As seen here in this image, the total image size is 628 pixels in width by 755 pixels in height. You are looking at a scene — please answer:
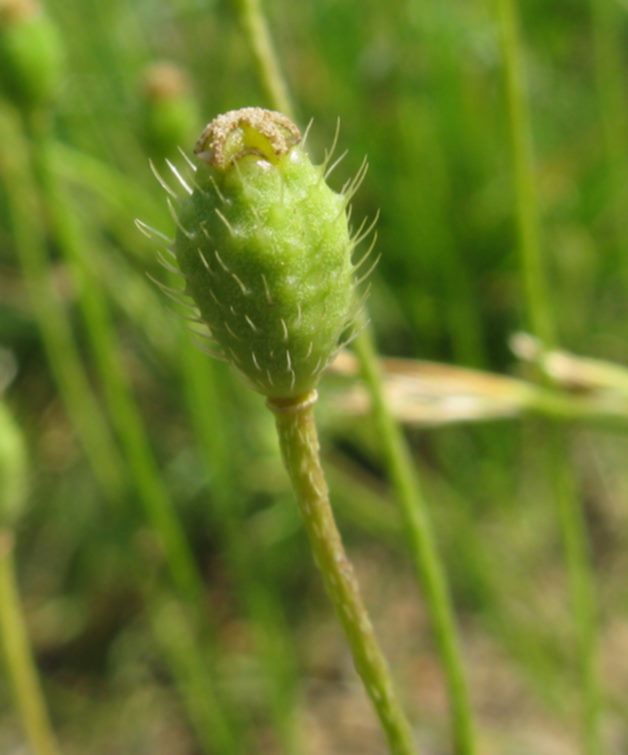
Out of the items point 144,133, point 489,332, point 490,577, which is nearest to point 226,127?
point 144,133

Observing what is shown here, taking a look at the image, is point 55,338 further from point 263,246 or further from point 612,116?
point 263,246

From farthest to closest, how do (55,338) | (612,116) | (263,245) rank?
1. (612,116)
2. (55,338)
3. (263,245)

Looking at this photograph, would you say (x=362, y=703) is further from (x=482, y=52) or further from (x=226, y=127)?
(x=226, y=127)

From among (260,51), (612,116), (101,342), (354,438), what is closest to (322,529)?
(260,51)

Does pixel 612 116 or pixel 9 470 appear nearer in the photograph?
pixel 9 470

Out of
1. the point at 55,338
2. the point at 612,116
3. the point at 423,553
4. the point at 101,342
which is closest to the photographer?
the point at 423,553

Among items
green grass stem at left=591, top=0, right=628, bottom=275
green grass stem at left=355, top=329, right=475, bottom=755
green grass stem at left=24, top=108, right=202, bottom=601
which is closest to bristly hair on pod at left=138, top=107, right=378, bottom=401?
green grass stem at left=355, top=329, right=475, bottom=755

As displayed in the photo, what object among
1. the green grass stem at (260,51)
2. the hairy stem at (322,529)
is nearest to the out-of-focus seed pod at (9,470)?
the green grass stem at (260,51)
